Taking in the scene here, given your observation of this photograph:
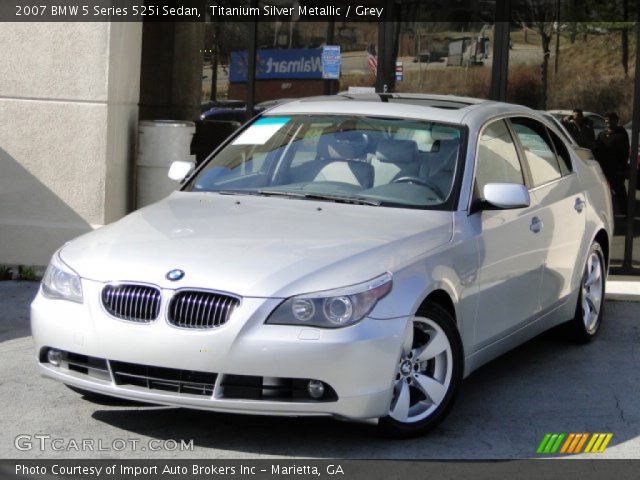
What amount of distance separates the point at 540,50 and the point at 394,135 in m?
4.39

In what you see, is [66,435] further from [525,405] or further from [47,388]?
[525,405]

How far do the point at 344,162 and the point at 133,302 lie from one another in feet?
5.70

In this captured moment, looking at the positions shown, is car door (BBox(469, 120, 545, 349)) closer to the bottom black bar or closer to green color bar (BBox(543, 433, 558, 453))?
green color bar (BBox(543, 433, 558, 453))

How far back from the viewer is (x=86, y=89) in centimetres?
979

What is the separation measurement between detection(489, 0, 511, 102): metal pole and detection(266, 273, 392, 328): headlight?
5.93 metres

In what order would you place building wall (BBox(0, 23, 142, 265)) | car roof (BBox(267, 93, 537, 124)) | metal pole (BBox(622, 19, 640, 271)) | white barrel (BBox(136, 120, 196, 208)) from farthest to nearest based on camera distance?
metal pole (BBox(622, 19, 640, 271)) < white barrel (BBox(136, 120, 196, 208)) < building wall (BBox(0, 23, 142, 265)) < car roof (BBox(267, 93, 537, 124))

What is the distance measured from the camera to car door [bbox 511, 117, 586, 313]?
22.9 feet

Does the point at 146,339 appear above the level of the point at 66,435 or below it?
above

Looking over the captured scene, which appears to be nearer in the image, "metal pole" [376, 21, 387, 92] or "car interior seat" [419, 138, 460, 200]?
"car interior seat" [419, 138, 460, 200]

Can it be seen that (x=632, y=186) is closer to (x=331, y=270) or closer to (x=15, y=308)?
(x=15, y=308)

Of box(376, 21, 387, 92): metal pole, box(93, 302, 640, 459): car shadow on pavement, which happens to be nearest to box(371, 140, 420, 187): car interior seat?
box(93, 302, 640, 459): car shadow on pavement

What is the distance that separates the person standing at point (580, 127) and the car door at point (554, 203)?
2996 millimetres

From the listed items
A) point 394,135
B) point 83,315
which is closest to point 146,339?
point 83,315

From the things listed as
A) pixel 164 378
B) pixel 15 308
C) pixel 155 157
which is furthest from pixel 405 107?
pixel 155 157
